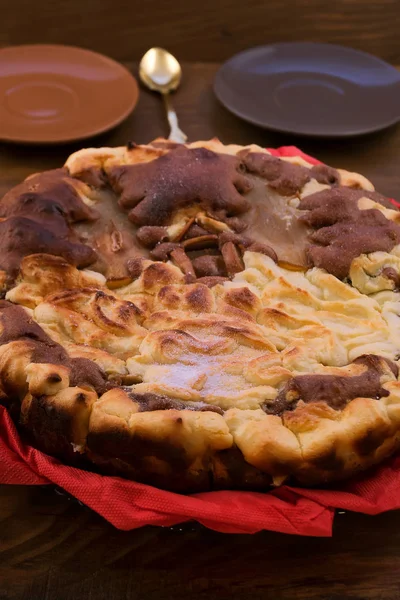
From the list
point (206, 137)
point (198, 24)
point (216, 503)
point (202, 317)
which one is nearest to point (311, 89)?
point (206, 137)

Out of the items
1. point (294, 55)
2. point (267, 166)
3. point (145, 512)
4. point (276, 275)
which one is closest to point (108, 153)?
point (267, 166)

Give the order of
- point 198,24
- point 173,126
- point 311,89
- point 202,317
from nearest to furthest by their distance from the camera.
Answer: point 202,317, point 173,126, point 311,89, point 198,24

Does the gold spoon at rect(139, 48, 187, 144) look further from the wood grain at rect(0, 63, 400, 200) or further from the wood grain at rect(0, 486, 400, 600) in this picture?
the wood grain at rect(0, 486, 400, 600)

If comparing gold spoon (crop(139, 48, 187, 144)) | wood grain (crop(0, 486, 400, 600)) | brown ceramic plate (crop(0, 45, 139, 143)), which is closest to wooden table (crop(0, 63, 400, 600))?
wood grain (crop(0, 486, 400, 600))

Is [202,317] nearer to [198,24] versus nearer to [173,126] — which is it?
[173,126]

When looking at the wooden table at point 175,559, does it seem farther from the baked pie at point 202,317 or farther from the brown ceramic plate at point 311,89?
the brown ceramic plate at point 311,89

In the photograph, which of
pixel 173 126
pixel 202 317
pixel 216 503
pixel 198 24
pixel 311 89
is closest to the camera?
pixel 216 503

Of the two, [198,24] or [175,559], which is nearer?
[175,559]
